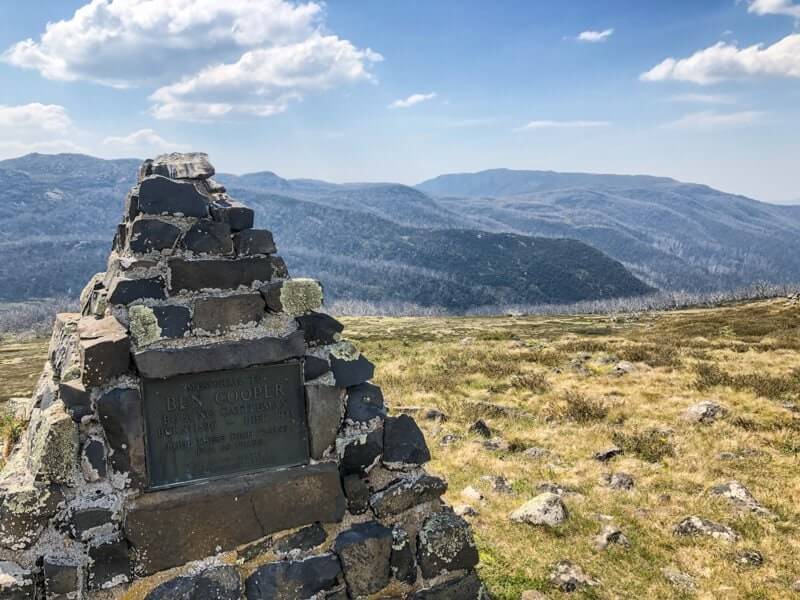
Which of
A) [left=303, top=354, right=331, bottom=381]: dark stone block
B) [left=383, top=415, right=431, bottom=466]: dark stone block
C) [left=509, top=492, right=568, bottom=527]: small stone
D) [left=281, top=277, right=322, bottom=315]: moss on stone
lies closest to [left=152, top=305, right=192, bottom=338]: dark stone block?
[left=281, top=277, right=322, bottom=315]: moss on stone

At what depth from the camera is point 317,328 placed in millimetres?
6809

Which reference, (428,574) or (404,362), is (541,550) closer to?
(428,574)

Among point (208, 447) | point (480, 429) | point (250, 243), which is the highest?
point (250, 243)

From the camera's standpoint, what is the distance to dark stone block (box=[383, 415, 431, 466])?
703cm

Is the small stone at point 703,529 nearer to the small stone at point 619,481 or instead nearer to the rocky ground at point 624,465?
the rocky ground at point 624,465

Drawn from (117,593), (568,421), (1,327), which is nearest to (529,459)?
(568,421)

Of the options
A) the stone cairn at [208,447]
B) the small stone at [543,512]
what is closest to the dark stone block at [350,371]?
the stone cairn at [208,447]

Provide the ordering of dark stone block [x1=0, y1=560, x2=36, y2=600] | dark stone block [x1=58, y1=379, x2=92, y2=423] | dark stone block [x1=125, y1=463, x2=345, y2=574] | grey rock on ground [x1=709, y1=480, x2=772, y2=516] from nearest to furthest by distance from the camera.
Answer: dark stone block [x1=0, y1=560, x2=36, y2=600]
dark stone block [x1=58, y1=379, x2=92, y2=423]
dark stone block [x1=125, y1=463, x2=345, y2=574]
grey rock on ground [x1=709, y1=480, x2=772, y2=516]

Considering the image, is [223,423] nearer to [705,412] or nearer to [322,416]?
[322,416]

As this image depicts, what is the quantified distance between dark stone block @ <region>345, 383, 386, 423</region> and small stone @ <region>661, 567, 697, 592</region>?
17.2ft

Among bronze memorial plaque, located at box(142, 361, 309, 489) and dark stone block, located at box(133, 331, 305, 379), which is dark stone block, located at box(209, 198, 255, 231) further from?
bronze memorial plaque, located at box(142, 361, 309, 489)

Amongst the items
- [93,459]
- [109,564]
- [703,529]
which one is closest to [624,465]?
[703,529]

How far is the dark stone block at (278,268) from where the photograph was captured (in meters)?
6.73

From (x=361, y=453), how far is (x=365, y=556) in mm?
1138
